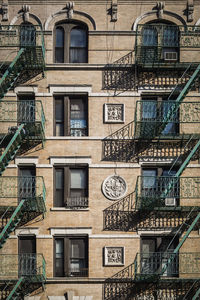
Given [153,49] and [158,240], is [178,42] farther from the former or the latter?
[158,240]

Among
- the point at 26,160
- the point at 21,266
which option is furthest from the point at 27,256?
the point at 26,160

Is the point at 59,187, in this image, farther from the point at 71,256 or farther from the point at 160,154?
the point at 160,154

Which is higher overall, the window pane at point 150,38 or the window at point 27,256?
the window pane at point 150,38

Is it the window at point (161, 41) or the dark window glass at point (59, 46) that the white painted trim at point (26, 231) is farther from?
the window at point (161, 41)

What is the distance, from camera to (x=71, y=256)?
1698 cm

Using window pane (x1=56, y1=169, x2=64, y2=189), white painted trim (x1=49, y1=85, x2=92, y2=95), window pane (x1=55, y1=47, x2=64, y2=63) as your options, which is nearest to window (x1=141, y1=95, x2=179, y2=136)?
white painted trim (x1=49, y1=85, x2=92, y2=95)

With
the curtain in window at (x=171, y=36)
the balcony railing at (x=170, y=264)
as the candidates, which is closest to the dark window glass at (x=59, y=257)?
the balcony railing at (x=170, y=264)

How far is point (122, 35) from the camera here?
17.9 metres

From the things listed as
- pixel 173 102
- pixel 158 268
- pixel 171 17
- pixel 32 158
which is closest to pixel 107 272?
pixel 158 268

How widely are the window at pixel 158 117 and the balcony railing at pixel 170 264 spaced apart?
15.6 feet

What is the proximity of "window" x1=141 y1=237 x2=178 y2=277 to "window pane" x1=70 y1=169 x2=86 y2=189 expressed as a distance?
3271 millimetres

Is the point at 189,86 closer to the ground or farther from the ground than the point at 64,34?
closer to the ground

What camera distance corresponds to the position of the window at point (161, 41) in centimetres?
1730

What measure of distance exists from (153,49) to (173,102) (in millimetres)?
2313
